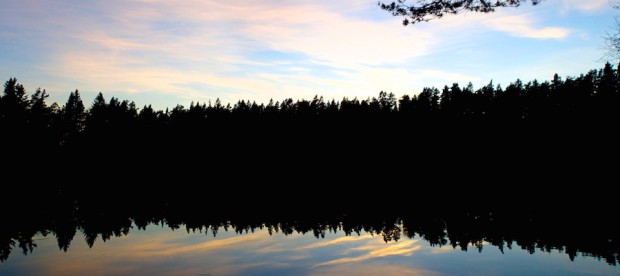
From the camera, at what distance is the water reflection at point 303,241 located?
718 inches

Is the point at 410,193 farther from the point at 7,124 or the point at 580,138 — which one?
the point at 7,124

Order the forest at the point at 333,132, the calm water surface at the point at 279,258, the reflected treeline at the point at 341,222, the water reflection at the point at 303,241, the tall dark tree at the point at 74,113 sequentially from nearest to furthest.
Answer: the calm water surface at the point at 279,258
the water reflection at the point at 303,241
the reflected treeline at the point at 341,222
the forest at the point at 333,132
the tall dark tree at the point at 74,113

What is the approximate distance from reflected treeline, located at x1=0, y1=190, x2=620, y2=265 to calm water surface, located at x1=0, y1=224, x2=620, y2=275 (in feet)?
3.03

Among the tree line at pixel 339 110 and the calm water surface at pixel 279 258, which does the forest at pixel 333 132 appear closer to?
the tree line at pixel 339 110

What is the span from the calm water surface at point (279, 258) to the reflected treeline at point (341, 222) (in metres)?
0.92

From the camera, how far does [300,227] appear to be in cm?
2920

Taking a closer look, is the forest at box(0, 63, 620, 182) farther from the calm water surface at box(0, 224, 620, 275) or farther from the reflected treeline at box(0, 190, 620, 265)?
the calm water surface at box(0, 224, 620, 275)

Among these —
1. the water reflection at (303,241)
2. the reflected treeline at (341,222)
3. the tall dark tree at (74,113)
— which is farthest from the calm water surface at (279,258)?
the tall dark tree at (74,113)

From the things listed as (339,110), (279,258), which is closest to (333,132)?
(339,110)

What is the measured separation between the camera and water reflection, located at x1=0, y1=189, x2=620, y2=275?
18.2 metres

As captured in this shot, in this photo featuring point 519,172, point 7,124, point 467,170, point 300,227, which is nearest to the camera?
point 300,227

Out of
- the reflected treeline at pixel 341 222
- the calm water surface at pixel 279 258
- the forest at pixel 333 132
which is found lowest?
the calm water surface at pixel 279 258

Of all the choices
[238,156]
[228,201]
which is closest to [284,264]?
[228,201]

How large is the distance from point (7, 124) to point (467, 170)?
108006 millimetres
